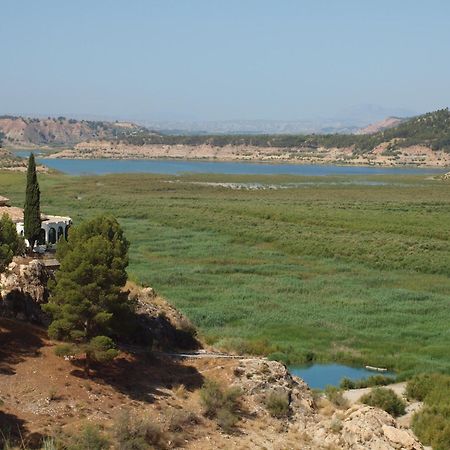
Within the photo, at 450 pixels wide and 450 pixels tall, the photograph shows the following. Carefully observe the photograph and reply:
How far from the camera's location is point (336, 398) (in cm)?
2856

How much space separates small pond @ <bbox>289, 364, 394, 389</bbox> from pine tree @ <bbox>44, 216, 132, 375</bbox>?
9.71 meters

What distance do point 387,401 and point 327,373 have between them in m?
5.94

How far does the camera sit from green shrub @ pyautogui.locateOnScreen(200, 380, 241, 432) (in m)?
25.0

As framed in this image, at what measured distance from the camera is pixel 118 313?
2806 centimetres

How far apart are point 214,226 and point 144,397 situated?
50.0m

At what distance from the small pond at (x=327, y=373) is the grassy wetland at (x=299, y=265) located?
62cm

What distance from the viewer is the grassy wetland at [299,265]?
3778cm

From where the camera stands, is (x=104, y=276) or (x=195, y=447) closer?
(x=195, y=447)

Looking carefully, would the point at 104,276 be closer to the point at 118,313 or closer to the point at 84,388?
the point at 118,313

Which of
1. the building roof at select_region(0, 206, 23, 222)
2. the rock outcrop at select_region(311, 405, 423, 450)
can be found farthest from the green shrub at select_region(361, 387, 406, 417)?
the building roof at select_region(0, 206, 23, 222)

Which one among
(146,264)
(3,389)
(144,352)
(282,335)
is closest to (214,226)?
(146,264)

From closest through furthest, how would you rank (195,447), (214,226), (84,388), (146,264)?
(195,447)
(84,388)
(146,264)
(214,226)

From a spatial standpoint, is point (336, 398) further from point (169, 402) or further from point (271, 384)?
point (169, 402)

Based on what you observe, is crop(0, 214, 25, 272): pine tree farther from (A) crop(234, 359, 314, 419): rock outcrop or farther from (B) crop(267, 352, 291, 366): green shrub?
(B) crop(267, 352, 291, 366): green shrub
